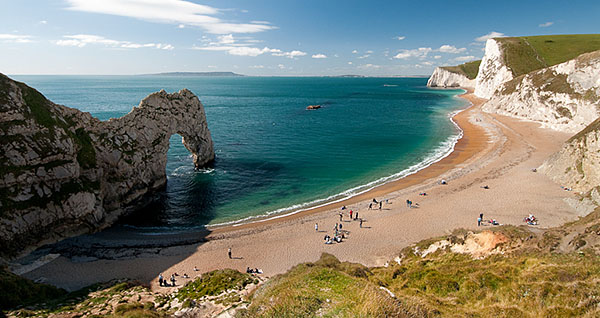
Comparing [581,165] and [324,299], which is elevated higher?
A: [581,165]

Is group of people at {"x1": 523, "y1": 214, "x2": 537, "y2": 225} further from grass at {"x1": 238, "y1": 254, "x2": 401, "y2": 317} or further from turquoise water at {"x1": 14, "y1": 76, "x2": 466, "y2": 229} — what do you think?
grass at {"x1": 238, "y1": 254, "x2": 401, "y2": 317}

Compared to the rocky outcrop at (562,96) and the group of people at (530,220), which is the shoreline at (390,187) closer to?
the group of people at (530,220)

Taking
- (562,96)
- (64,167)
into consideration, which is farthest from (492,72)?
(64,167)

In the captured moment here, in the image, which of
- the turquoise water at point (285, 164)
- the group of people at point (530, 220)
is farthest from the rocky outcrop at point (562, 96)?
the group of people at point (530, 220)

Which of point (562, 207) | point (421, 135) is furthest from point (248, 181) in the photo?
point (421, 135)

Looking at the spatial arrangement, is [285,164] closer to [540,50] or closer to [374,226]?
[374,226]

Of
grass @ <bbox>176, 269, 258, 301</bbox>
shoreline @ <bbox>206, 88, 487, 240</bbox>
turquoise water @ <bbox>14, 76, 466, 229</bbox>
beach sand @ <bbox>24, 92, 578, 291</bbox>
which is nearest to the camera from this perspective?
grass @ <bbox>176, 269, 258, 301</bbox>

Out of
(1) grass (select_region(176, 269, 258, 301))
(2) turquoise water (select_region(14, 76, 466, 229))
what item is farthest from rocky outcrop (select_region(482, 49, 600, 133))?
(1) grass (select_region(176, 269, 258, 301))
